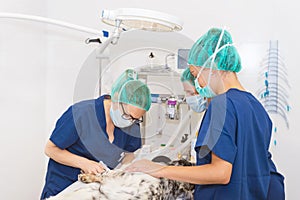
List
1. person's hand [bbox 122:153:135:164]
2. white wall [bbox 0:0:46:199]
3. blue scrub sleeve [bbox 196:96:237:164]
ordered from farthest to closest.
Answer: white wall [bbox 0:0:46:199]
person's hand [bbox 122:153:135:164]
blue scrub sleeve [bbox 196:96:237:164]

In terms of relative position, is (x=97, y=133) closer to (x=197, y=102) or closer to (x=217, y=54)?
(x=197, y=102)

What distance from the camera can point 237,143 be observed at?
1096 millimetres

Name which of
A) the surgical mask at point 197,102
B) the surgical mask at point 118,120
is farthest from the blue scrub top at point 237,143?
the surgical mask at point 118,120

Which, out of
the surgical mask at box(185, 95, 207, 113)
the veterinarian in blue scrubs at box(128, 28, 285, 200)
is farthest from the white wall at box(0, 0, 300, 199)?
the veterinarian in blue scrubs at box(128, 28, 285, 200)

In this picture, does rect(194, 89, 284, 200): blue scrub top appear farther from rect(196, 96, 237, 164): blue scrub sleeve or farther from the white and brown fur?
the white and brown fur

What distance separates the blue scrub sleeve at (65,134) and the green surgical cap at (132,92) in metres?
0.20

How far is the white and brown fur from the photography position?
1.11m

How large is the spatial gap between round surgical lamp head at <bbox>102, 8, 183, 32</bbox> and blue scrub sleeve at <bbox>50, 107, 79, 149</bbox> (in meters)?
0.42

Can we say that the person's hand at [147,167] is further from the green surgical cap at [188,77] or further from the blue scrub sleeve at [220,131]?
the green surgical cap at [188,77]

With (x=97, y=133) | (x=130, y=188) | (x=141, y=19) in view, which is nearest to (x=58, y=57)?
(x=97, y=133)

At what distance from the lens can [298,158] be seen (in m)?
1.90

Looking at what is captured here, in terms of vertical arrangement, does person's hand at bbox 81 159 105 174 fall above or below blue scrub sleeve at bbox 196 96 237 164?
Answer: below

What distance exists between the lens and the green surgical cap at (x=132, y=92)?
128 cm

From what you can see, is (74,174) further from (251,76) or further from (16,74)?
(251,76)
